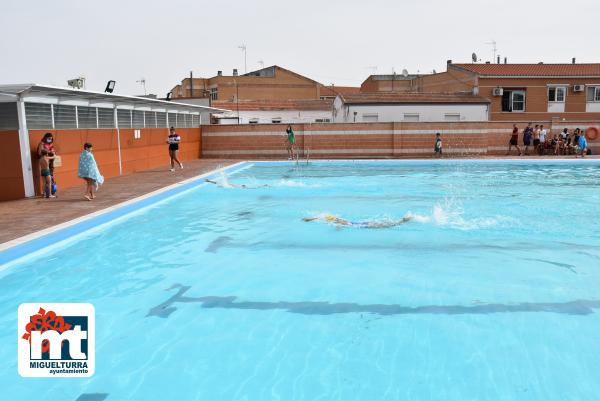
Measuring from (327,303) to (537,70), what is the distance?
36.2 meters

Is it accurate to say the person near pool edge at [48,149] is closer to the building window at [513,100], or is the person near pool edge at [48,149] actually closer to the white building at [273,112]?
the white building at [273,112]

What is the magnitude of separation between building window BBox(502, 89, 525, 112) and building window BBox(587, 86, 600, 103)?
4.30m

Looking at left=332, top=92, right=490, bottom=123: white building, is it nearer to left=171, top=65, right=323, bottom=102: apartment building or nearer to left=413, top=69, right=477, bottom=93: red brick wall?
left=413, top=69, right=477, bottom=93: red brick wall

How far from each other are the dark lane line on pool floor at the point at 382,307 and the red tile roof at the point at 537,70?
105 ft

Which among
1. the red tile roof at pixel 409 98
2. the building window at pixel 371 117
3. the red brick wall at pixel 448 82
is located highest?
the red brick wall at pixel 448 82

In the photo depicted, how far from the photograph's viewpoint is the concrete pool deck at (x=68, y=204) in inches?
368

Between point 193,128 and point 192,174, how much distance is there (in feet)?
29.0

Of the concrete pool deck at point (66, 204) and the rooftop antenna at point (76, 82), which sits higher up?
the rooftop antenna at point (76, 82)

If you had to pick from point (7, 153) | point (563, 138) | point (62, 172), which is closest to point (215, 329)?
point (7, 153)

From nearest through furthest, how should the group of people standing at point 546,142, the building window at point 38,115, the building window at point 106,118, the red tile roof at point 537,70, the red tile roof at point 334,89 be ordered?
1. the building window at point 38,115
2. the building window at point 106,118
3. the group of people standing at point 546,142
4. the red tile roof at point 537,70
5. the red tile roof at point 334,89

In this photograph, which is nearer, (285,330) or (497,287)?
(285,330)

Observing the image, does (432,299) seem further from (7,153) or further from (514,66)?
(514,66)

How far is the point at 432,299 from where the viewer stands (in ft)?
21.7

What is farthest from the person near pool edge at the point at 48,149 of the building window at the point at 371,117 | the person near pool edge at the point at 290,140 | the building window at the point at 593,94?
the building window at the point at 593,94
